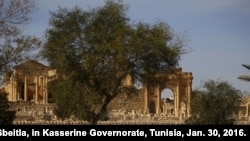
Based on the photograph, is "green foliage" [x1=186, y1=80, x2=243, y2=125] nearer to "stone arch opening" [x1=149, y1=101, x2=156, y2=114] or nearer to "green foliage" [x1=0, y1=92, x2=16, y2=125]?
"green foliage" [x1=0, y1=92, x2=16, y2=125]

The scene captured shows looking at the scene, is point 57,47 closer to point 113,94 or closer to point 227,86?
point 113,94

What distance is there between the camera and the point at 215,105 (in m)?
34.5

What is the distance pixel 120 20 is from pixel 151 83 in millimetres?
3858

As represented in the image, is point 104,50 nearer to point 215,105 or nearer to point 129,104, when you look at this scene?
point 215,105

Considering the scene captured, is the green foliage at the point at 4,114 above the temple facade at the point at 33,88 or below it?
below

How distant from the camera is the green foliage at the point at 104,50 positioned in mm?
27000

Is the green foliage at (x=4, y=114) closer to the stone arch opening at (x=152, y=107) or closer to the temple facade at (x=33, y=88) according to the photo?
the temple facade at (x=33, y=88)
